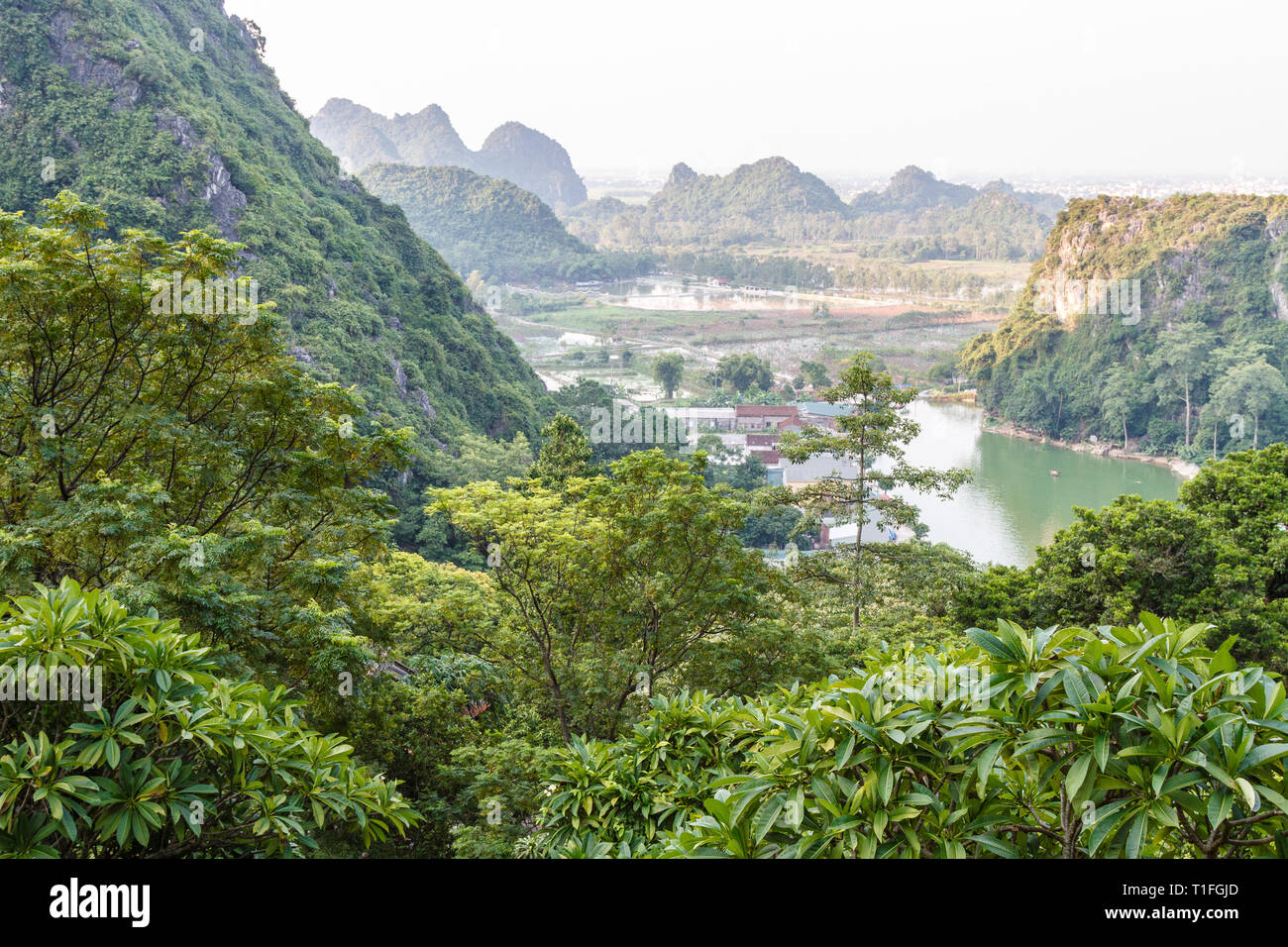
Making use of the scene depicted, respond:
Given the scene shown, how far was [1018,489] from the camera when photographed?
37.7 meters

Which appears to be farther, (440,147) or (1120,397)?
(440,147)

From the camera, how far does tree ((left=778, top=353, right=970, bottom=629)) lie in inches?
468

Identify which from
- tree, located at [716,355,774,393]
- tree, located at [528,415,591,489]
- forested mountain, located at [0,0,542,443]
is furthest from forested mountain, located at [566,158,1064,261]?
tree, located at [528,415,591,489]

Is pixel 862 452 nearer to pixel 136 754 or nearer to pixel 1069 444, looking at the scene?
pixel 136 754

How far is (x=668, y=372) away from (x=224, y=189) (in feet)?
95.2

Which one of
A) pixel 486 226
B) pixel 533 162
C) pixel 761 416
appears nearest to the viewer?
pixel 761 416

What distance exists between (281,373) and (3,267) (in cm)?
171

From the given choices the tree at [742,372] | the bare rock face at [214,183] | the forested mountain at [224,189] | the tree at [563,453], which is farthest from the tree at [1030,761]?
the tree at [742,372]

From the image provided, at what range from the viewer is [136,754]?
1.90 meters

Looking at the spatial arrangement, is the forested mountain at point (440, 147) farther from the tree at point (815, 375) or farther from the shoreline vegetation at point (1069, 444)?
the shoreline vegetation at point (1069, 444)

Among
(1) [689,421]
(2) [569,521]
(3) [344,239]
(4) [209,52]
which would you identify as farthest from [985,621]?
(4) [209,52]

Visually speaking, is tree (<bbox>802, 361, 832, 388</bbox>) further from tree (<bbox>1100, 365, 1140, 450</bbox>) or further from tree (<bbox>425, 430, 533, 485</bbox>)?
tree (<bbox>425, 430, 533, 485</bbox>)

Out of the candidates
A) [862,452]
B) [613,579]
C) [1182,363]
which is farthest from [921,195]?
[613,579]

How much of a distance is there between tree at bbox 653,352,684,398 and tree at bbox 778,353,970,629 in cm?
3967
